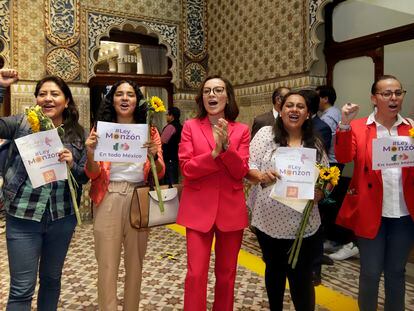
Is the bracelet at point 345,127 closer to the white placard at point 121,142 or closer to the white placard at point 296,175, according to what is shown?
the white placard at point 296,175

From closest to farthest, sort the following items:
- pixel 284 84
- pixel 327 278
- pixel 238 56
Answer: pixel 327 278 < pixel 284 84 < pixel 238 56

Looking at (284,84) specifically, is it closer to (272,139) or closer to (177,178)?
(177,178)

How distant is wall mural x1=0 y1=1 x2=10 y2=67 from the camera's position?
213 inches

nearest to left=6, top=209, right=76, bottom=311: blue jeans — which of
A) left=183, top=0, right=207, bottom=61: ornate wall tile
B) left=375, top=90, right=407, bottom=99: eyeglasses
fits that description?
left=375, top=90, right=407, bottom=99: eyeglasses

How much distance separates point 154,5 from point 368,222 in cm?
545

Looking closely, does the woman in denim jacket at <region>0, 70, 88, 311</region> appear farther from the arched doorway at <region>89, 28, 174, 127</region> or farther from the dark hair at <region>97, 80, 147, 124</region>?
the arched doorway at <region>89, 28, 174, 127</region>

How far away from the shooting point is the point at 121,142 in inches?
82.3

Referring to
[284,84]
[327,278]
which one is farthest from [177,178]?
[327,278]

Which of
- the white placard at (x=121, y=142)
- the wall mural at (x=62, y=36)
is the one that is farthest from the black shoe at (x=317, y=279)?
the wall mural at (x=62, y=36)

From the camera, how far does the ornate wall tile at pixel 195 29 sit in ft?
21.9

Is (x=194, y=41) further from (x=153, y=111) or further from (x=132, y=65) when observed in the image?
(x=153, y=111)

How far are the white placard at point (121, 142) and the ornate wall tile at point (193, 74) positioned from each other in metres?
4.75

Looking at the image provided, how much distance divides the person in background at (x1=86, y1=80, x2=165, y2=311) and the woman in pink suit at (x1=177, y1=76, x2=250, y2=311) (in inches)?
10.4

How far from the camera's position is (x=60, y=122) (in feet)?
6.97
